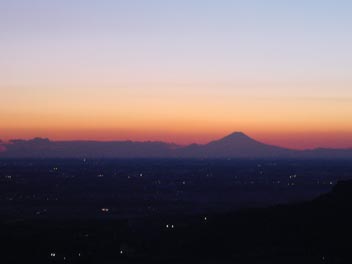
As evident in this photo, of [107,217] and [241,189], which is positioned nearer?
[107,217]

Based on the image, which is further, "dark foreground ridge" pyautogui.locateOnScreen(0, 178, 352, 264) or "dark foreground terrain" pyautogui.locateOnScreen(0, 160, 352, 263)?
"dark foreground terrain" pyautogui.locateOnScreen(0, 160, 352, 263)

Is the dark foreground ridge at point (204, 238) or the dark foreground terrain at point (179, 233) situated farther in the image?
the dark foreground terrain at point (179, 233)

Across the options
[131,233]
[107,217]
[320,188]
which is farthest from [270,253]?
[320,188]

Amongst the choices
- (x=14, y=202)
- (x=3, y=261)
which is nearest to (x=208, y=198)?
(x=14, y=202)

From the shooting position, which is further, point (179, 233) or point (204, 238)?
point (179, 233)

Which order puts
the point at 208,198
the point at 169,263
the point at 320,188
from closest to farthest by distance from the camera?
1. the point at 169,263
2. the point at 208,198
3. the point at 320,188

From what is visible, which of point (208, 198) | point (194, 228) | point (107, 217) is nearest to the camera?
point (194, 228)

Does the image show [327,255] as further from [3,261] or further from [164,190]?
[164,190]
